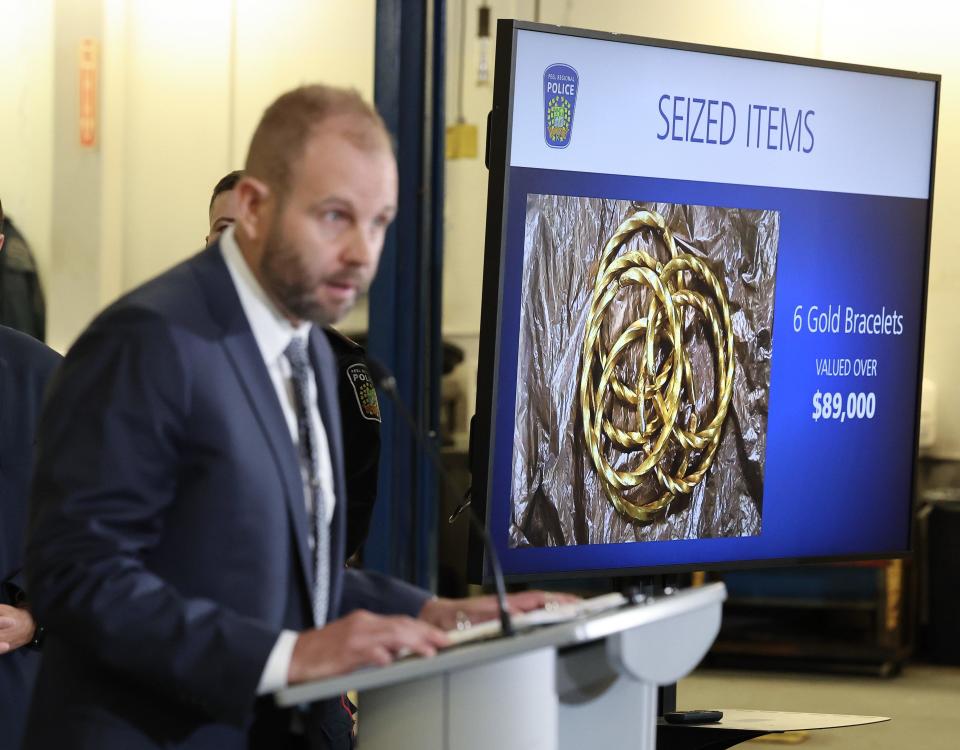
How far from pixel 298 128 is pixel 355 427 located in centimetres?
125

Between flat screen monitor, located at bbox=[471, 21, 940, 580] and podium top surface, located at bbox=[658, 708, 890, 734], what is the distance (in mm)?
262

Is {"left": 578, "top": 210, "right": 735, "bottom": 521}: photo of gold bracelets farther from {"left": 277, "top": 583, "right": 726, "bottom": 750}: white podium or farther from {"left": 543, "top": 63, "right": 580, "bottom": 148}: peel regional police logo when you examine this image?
{"left": 277, "top": 583, "right": 726, "bottom": 750}: white podium

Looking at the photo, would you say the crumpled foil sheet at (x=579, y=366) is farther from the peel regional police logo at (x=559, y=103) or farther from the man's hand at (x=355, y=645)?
the man's hand at (x=355, y=645)

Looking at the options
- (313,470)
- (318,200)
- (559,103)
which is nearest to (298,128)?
(318,200)

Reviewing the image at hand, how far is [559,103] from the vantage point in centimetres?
226

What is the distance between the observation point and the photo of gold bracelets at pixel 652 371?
2.34 m

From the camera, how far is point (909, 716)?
4.97 m

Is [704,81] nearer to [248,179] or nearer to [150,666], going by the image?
[248,179]

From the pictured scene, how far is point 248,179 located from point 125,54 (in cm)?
451

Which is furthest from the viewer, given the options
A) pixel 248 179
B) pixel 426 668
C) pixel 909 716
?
pixel 909 716

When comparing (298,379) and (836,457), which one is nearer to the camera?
(298,379)

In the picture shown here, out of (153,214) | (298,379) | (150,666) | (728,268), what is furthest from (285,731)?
(153,214)

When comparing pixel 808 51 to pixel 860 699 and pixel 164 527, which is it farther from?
pixel 164 527

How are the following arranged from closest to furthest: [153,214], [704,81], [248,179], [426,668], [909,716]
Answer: [426,668]
[248,179]
[704,81]
[909,716]
[153,214]
